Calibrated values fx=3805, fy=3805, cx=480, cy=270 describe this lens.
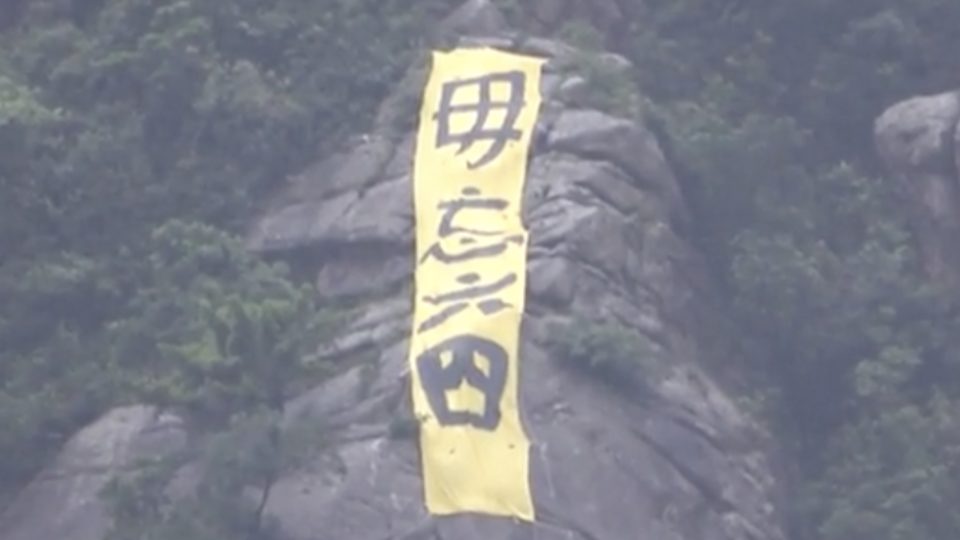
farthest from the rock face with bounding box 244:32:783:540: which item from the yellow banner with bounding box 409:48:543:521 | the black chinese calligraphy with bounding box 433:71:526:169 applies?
the black chinese calligraphy with bounding box 433:71:526:169

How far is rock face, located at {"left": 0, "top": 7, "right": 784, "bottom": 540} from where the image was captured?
21703mm

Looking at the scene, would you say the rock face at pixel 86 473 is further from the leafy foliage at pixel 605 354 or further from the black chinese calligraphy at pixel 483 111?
the black chinese calligraphy at pixel 483 111

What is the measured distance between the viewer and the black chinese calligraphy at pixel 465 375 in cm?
2188

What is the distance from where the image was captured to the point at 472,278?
22484mm

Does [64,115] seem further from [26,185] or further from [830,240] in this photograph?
[830,240]

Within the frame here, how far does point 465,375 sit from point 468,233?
1097 millimetres

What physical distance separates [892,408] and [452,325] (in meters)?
2.80

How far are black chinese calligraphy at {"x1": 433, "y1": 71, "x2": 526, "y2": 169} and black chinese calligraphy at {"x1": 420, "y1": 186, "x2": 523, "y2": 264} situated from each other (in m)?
0.24

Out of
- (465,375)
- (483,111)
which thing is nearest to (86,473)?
(465,375)

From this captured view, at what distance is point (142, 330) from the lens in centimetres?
2306

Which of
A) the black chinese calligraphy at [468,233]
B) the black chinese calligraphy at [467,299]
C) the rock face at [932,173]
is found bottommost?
the black chinese calligraphy at [467,299]

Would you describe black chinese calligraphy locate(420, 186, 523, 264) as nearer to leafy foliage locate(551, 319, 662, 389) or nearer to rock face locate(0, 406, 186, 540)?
leafy foliage locate(551, 319, 662, 389)

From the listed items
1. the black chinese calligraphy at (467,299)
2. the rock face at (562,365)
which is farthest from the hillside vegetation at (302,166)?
the black chinese calligraphy at (467,299)

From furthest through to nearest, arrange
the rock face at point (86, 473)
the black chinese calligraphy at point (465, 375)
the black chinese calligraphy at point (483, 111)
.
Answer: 1. the black chinese calligraphy at point (483, 111)
2. the rock face at point (86, 473)
3. the black chinese calligraphy at point (465, 375)
